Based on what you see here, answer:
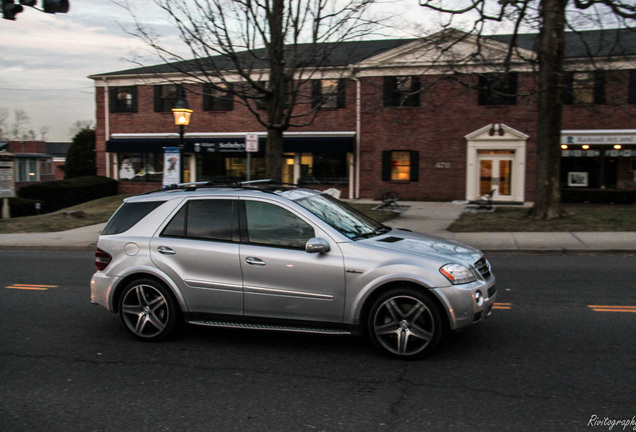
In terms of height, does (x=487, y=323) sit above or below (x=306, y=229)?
below

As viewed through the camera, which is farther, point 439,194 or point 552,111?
point 439,194

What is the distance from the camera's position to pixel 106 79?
31203 millimetres

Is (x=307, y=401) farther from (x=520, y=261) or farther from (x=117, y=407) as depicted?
(x=520, y=261)

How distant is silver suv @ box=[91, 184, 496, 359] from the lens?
16.9 ft

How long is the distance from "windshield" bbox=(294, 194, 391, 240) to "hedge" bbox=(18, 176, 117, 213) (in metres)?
24.7

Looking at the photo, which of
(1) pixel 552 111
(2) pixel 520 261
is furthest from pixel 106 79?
(2) pixel 520 261

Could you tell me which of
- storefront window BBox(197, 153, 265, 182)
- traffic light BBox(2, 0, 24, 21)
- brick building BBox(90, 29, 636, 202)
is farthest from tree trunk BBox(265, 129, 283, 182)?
storefront window BBox(197, 153, 265, 182)

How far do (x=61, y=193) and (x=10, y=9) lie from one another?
20.2 meters

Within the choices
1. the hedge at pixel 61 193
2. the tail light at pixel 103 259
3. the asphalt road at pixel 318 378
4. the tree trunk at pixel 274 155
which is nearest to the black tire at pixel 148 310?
the asphalt road at pixel 318 378

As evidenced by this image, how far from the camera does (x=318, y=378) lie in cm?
490

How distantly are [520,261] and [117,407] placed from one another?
29.1ft

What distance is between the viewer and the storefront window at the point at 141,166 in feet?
102

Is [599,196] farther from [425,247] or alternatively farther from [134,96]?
[134,96]

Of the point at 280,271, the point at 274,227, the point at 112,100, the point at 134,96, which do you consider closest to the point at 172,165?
the point at 274,227
